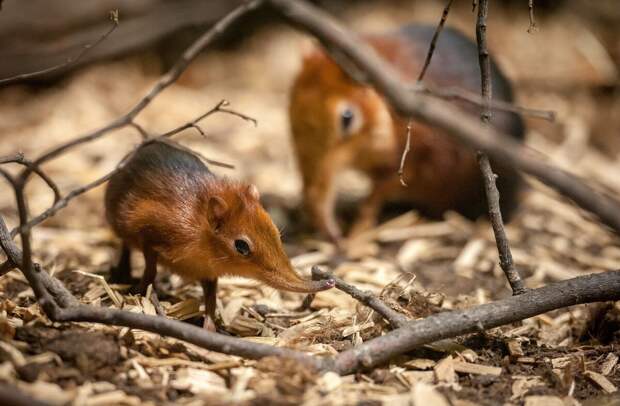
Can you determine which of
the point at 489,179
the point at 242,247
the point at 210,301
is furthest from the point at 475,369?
the point at 210,301

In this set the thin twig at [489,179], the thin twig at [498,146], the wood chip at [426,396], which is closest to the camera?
the thin twig at [498,146]

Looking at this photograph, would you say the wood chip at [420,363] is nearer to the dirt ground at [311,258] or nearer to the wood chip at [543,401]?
the dirt ground at [311,258]

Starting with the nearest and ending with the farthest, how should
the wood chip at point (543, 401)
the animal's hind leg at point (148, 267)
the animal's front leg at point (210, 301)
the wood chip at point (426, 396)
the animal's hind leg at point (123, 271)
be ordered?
the wood chip at point (426, 396), the wood chip at point (543, 401), the animal's front leg at point (210, 301), the animal's hind leg at point (148, 267), the animal's hind leg at point (123, 271)

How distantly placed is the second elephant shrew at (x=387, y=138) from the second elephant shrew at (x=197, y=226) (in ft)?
6.25

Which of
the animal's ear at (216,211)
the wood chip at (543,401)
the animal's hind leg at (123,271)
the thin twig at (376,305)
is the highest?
the animal's hind leg at (123,271)

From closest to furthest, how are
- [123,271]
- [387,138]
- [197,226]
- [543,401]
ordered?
[543,401], [197,226], [123,271], [387,138]

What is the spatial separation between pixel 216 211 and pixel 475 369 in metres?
1.37

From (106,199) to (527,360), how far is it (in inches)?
89.5

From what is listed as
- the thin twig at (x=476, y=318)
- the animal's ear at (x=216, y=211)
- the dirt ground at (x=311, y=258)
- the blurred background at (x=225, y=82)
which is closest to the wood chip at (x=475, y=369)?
the dirt ground at (x=311, y=258)

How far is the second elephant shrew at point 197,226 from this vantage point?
346cm

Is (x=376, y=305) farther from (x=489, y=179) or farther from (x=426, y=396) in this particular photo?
(x=489, y=179)

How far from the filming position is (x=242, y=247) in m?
3.47

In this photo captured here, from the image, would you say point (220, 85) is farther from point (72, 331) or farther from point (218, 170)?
point (72, 331)

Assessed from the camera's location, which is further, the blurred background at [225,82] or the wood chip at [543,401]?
the blurred background at [225,82]
